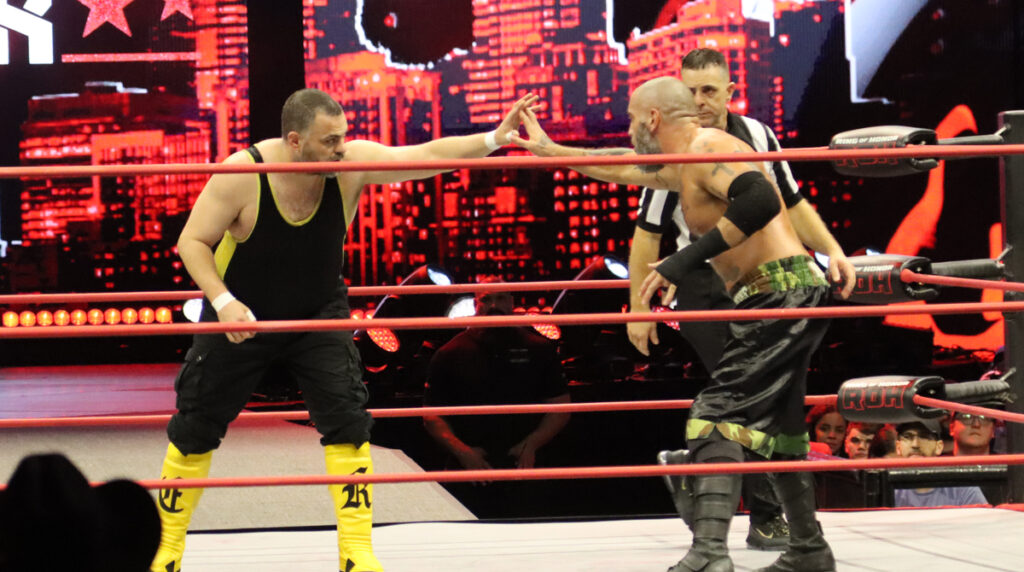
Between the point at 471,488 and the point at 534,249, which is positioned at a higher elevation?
the point at 534,249

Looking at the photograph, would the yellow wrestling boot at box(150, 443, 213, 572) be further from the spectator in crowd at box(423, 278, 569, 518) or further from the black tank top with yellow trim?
the spectator in crowd at box(423, 278, 569, 518)

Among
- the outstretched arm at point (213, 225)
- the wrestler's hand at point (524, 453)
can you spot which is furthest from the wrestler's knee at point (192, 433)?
the wrestler's hand at point (524, 453)

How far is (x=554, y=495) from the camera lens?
4.90m

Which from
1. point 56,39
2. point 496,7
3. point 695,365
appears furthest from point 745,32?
point 56,39

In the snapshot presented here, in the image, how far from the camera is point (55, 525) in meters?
0.80

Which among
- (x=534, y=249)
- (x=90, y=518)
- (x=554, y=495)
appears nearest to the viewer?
(x=90, y=518)

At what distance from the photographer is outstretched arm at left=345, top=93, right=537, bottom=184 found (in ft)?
7.35

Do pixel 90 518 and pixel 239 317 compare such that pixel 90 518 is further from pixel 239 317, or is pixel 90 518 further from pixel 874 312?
pixel 874 312

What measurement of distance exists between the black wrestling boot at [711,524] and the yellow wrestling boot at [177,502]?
87 cm

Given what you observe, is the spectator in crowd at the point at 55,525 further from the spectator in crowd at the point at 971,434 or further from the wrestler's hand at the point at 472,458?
the spectator in crowd at the point at 971,434

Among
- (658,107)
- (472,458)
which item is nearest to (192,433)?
(658,107)

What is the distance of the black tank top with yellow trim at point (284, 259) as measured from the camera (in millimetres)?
2145

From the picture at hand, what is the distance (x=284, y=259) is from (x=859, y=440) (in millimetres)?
2828

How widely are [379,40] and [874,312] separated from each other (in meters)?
3.52
